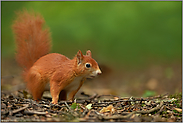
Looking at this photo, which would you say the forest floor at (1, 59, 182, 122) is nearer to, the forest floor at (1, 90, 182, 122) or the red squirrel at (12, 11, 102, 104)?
the forest floor at (1, 90, 182, 122)

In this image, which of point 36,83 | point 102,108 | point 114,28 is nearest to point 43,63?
point 36,83

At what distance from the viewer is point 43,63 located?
2.89 metres

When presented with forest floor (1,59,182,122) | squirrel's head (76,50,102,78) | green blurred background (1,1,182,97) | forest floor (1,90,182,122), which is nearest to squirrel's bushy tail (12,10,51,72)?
forest floor (1,59,182,122)

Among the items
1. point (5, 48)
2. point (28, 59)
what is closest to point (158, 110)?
point (28, 59)

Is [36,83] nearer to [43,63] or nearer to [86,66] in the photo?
[43,63]

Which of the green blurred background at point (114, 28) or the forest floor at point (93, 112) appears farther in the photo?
the green blurred background at point (114, 28)

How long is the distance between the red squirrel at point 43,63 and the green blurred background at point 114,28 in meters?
2.70

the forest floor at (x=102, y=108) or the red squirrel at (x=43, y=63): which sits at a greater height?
the red squirrel at (x=43, y=63)

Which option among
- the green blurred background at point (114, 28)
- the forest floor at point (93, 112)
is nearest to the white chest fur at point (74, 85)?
the forest floor at point (93, 112)

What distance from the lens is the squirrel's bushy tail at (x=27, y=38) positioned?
312 cm

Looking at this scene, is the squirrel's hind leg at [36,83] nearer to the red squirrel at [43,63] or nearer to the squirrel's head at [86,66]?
the red squirrel at [43,63]

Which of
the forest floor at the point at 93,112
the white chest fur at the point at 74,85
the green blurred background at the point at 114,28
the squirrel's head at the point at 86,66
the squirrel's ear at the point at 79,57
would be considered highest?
the green blurred background at the point at 114,28

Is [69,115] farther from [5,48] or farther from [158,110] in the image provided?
[5,48]

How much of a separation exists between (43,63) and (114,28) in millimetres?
3478
